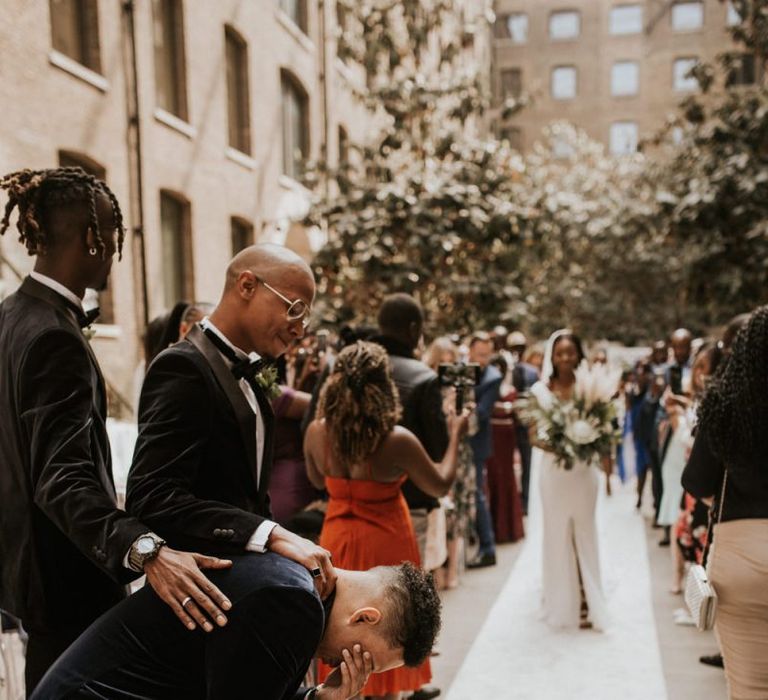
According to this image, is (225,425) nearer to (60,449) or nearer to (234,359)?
(234,359)

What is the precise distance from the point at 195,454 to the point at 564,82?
149ft

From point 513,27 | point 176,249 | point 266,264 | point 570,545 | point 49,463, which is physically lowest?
point 570,545

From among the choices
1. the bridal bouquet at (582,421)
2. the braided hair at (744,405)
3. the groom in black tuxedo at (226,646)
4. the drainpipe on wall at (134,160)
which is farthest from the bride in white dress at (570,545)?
the drainpipe on wall at (134,160)

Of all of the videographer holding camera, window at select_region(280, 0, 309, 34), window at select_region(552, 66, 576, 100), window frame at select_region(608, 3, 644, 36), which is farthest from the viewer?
window at select_region(552, 66, 576, 100)

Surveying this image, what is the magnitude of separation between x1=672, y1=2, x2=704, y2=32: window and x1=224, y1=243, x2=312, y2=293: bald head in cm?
4359

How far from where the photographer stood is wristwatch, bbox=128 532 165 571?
1903 mm

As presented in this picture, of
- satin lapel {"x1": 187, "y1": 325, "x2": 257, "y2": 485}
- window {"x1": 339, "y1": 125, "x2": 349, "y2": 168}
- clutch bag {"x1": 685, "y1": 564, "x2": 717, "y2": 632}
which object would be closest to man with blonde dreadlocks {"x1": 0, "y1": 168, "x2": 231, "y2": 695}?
satin lapel {"x1": 187, "y1": 325, "x2": 257, "y2": 485}

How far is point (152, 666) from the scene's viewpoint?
1834mm

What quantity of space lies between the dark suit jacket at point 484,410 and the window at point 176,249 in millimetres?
5089

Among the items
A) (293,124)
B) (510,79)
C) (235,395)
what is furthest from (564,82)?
(235,395)

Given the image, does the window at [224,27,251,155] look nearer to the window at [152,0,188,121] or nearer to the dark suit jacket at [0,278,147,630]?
the window at [152,0,188,121]

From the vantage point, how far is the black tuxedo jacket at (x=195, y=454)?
6.41 feet

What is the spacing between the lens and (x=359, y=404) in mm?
3877

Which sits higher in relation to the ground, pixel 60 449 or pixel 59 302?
pixel 59 302
